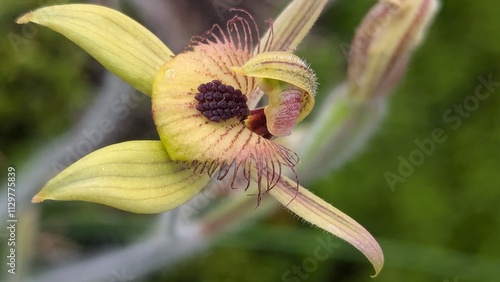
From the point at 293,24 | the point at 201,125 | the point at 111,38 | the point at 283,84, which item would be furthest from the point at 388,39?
the point at 111,38

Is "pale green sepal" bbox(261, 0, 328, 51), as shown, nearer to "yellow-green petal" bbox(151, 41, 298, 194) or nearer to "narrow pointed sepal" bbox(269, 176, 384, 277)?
"yellow-green petal" bbox(151, 41, 298, 194)

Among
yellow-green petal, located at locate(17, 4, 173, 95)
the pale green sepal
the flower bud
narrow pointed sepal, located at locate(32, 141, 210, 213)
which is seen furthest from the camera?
the flower bud

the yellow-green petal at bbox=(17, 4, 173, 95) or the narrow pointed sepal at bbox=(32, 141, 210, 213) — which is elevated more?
the yellow-green petal at bbox=(17, 4, 173, 95)

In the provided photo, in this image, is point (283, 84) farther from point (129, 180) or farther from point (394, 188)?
point (394, 188)

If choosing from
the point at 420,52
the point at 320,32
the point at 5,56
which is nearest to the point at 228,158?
the point at 5,56

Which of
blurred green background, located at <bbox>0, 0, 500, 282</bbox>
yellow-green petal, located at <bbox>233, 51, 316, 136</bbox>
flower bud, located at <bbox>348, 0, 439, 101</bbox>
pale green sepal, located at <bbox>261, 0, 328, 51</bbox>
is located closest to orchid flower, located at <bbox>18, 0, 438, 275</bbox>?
yellow-green petal, located at <bbox>233, 51, 316, 136</bbox>

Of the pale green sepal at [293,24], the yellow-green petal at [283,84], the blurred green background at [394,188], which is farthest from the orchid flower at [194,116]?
the blurred green background at [394,188]

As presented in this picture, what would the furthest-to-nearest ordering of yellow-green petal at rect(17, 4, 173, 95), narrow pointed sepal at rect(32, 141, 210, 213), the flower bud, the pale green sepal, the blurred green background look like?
the blurred green background → the flower bud → the pale green sepal → yellow-green petal at rect(17, 4, 173, 95) → narrow pointed sepal at rect(32, 141, 210, 213)

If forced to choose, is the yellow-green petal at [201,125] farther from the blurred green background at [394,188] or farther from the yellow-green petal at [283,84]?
the blurred green background at [394,188]
